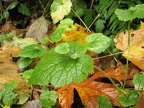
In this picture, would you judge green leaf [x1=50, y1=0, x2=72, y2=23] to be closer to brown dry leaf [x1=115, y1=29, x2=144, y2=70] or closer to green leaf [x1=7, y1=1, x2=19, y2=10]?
brown dry leaf [x1=115, y1=29, x2=144, y2=70]

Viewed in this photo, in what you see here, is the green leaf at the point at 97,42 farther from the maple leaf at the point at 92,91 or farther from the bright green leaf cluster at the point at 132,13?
the maple leaf at the point at 92,91

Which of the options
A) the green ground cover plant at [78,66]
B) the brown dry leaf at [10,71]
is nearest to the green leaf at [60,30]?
the green ground cover plant at [78,66]

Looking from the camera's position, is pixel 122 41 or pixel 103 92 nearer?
pixel 103 92

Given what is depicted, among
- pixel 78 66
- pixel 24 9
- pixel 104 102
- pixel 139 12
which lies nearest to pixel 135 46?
pixel 139 12

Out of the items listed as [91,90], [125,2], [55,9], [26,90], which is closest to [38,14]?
[55,9]

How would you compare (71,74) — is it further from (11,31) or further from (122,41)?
(11,31)

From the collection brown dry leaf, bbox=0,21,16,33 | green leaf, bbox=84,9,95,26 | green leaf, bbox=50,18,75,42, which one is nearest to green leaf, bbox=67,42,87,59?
green leaf, bbox=50,18,75,42
